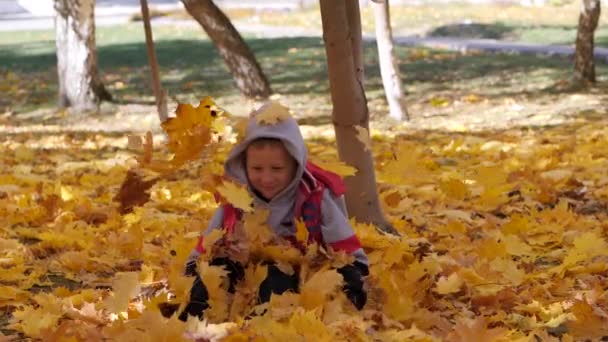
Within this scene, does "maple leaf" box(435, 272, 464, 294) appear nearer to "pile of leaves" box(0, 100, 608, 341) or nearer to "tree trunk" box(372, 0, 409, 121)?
"pile of leaves" box(0, 100, 608, 341)

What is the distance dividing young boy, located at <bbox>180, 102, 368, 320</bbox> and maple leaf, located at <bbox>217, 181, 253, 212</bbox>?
12cm

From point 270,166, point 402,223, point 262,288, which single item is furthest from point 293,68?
point 262,288

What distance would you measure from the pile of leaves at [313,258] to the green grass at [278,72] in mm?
5676

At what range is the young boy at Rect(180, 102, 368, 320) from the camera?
367cm

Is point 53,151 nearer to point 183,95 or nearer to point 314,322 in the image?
point 183,95

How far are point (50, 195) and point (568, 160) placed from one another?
3462 millimetres

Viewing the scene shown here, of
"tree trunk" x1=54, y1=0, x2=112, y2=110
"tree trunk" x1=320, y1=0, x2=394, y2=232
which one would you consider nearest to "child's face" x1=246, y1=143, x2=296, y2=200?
"tree trunk" x1=320, y1=0, x2=394, y2=232

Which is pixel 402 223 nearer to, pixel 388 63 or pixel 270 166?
pixel 270 166

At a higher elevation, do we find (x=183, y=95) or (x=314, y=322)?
(x=314, y=322)

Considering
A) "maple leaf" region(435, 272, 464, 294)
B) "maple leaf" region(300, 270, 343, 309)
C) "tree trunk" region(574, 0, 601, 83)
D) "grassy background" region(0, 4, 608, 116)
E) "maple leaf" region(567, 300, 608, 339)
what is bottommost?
"grassy background" region(0, 4, 608, 116)

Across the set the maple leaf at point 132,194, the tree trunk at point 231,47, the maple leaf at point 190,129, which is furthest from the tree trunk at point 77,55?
the maple leaf at point 190,129

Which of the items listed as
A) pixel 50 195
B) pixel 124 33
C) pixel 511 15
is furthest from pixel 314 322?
pixel 511 15

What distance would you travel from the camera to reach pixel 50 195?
5746mm

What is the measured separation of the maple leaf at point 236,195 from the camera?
141 inches
